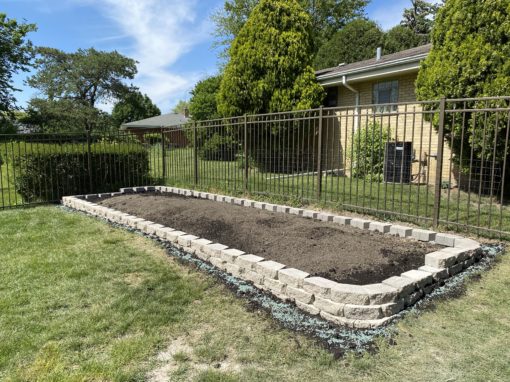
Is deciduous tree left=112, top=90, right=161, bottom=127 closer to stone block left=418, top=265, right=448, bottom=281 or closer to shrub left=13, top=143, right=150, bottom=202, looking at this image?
shrub left=13, top=143, right=150, bottom=202

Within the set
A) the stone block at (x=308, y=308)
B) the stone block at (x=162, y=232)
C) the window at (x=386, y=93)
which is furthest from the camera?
the window at (x=386, y=93)

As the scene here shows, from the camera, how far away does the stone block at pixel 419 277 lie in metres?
3.02

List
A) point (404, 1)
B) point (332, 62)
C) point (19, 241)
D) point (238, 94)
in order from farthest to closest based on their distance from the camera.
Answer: point (404, 1), point (332, 62), point (238, 94), point (19, 241)

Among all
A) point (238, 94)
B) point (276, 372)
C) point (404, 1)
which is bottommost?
point (276, 372)

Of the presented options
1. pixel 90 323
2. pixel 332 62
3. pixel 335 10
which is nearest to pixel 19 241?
pixel 90 323

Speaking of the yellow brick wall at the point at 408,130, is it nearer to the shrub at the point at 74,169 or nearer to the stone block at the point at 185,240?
→ the stone block at the point at 185,240

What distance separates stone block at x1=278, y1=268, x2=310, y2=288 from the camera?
299 cm

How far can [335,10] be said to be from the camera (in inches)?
1062

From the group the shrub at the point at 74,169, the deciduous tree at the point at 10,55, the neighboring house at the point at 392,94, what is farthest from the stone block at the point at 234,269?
the deciduous tree at the point at 10,55

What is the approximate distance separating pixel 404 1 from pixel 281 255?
112 feet

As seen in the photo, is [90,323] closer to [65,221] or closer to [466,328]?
[466,328]

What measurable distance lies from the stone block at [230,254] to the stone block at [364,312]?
1.36 m

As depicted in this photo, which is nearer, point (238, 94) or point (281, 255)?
point (281, 255)

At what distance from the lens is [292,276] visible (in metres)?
3.04
